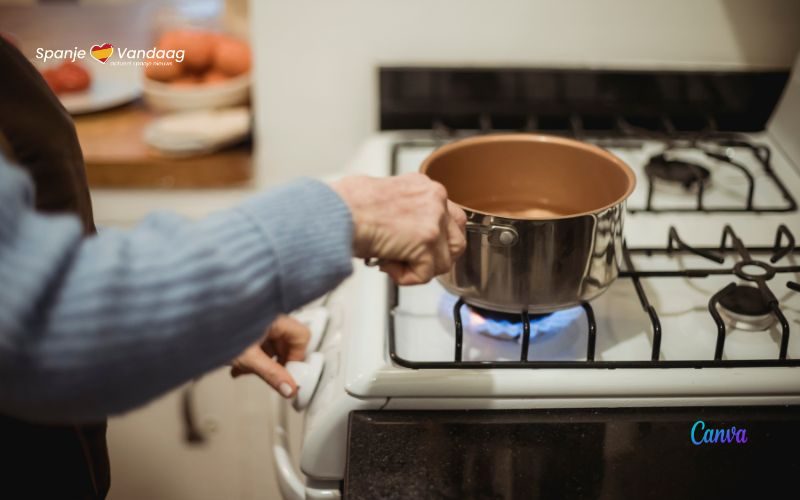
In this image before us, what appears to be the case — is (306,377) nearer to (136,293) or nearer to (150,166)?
(136,293)

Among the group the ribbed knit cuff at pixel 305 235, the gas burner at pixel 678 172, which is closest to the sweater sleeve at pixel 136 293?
the ribbed knit cuff at pixel 305 235

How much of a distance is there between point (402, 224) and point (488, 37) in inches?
23.9

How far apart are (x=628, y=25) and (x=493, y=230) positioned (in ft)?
1.89

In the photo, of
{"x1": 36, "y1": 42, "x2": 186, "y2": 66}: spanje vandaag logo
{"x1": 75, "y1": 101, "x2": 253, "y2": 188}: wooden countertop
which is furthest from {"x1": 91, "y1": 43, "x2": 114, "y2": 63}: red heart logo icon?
{"x1": 75, "y1": 101, "x2": 253, "y2": 188}: wooden countertop

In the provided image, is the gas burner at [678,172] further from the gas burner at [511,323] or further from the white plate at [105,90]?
the white plate at [105,90]

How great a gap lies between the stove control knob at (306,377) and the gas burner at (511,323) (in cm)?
13

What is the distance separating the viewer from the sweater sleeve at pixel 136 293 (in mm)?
391

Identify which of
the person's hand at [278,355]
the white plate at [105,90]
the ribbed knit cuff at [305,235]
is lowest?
the person's hand at [278,355]

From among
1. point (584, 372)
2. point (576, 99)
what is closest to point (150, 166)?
point (576, 99)

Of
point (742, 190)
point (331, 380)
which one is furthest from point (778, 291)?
point (331, 380)

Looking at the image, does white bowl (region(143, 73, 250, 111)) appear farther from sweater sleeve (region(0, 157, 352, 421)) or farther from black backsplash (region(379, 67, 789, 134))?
sweater sleeve (region(0, 157, 352, 421))

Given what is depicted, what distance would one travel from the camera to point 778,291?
801 millimetres

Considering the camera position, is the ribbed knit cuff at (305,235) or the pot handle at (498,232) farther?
the pot handle at (498,232)

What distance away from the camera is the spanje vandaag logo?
128cm
